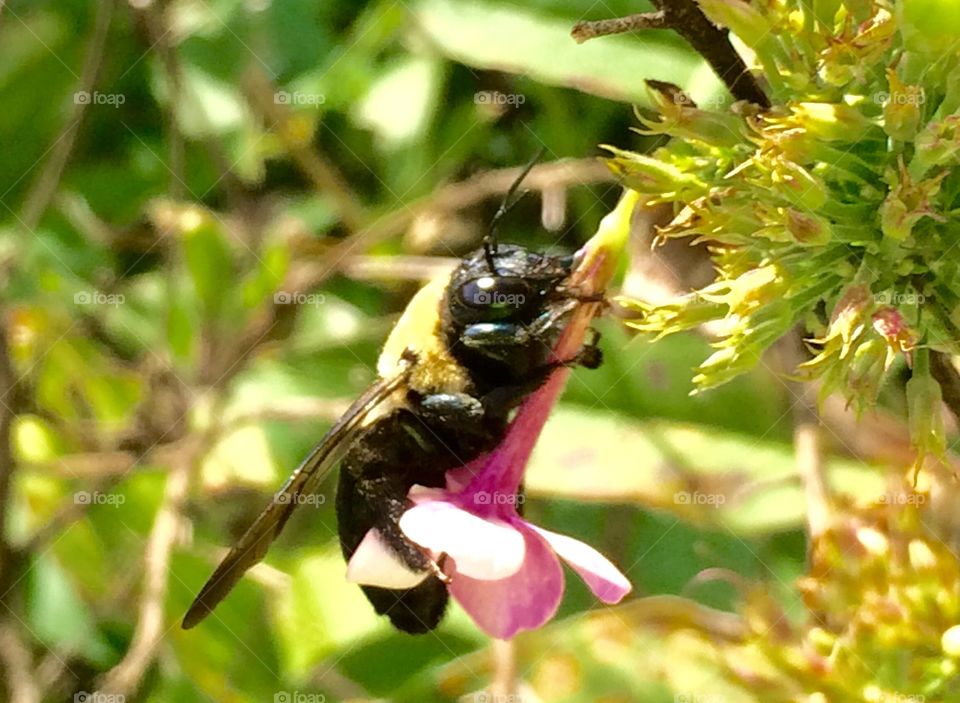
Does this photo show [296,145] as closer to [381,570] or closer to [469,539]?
[381,570]

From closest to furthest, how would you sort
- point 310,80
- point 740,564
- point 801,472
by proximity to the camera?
point 801,472, point 740,564, point 310,80

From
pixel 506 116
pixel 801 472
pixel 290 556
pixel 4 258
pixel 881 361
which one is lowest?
pixel 801 472

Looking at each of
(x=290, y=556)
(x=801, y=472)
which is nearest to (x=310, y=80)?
(x=290, y=556)

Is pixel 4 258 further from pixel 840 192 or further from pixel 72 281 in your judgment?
pixel 840 192

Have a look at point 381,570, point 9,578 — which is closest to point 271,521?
point 381,570

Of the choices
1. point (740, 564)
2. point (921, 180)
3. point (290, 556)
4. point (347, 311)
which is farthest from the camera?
point (347, 311)

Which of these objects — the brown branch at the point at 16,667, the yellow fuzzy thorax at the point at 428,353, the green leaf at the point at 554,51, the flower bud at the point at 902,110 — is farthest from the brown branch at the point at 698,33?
the brown branch at the point at 16,667

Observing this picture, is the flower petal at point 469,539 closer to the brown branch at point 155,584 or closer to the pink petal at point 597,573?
the pink petal at point 597,573
